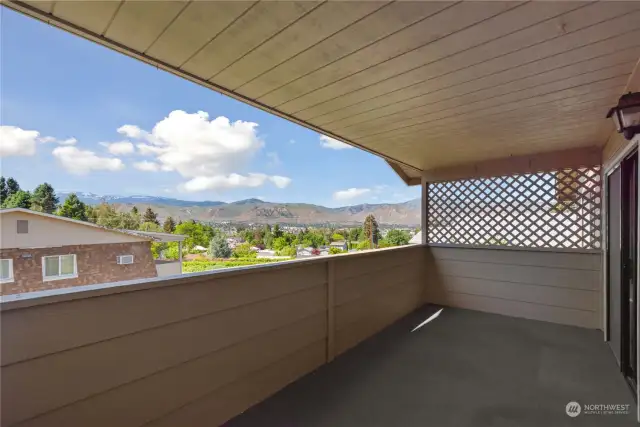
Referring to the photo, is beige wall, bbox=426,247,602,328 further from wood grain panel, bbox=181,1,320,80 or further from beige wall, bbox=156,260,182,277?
wood grain panel, bbox=181,1,320,80

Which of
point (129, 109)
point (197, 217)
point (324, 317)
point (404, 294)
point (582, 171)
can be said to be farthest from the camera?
point (129, 109)

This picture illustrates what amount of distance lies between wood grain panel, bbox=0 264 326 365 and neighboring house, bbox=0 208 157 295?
9.2 inches

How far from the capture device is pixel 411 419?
1937 millimetres

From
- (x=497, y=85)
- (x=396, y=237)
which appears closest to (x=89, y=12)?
(x=497, y=85)

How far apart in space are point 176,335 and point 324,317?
130 centimetres

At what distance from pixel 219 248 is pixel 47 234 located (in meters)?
1.40

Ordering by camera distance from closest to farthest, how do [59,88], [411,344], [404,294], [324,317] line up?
[324,317], [411,344], [404,294], [59,88]

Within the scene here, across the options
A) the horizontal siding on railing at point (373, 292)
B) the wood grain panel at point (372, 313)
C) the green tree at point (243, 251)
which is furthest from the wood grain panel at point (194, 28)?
the wood grain panel at point (372, 313)

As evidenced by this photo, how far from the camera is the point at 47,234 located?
5.38 feet

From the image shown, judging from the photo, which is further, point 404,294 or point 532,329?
point 404,294

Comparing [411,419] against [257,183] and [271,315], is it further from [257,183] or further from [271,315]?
[257,183]

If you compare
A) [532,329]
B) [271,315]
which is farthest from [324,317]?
[532,329]

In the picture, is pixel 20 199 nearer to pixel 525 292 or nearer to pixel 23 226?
pixel 23 226

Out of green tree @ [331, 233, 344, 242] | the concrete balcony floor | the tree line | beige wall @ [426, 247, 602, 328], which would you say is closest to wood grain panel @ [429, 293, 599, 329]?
beige wall @ [426, 247, 602, 328]
